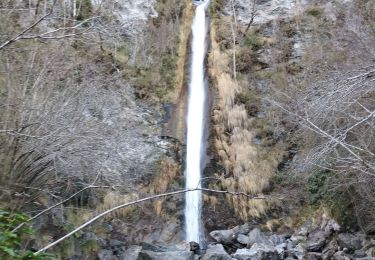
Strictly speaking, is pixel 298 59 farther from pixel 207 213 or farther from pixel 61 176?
pixel 61 176

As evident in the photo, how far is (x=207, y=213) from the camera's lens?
49.1 feet

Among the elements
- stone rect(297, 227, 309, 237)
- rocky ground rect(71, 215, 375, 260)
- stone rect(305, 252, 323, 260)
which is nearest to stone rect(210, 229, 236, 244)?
rocky ground rect(71, 215, 375, 260)

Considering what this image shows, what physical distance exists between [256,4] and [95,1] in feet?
25.0

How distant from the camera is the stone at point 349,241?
1171 cm

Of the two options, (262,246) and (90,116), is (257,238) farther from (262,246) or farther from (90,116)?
(90,116)

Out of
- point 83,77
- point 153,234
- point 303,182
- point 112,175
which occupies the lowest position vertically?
point 153,234

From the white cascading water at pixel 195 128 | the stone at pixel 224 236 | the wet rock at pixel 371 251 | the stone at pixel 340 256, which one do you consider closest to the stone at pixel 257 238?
the stone at pixel 224 236

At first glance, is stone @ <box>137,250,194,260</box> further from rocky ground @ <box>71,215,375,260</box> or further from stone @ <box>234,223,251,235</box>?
stone @ <box>234,223,251,235</box>

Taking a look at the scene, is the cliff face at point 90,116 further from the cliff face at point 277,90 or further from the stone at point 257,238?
the stone at point 257,238

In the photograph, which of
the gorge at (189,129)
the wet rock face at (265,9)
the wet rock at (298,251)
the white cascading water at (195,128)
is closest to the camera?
the gorge at (189,129)

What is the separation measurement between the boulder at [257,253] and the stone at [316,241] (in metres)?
1.07

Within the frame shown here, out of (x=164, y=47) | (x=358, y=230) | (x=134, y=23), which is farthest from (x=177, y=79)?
(x=358, y=230)

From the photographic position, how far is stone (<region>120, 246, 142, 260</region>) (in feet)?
35.4

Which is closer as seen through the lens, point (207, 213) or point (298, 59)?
point (207, 213)
